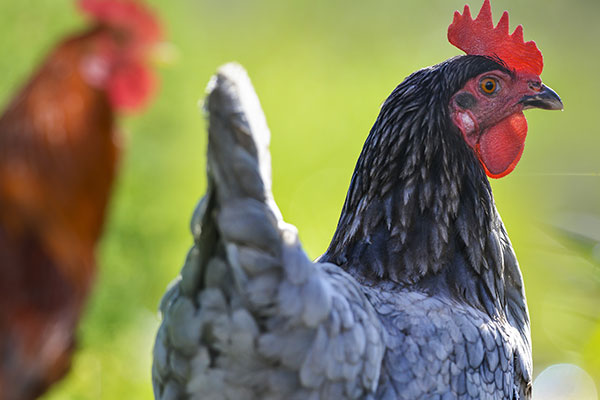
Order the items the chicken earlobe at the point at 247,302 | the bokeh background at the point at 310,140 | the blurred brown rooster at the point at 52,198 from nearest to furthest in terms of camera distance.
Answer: the blurred brown rooster at the point at 52,198
the chicken earlobe at the point at 247,302
the bokeh background at the point at 310,140

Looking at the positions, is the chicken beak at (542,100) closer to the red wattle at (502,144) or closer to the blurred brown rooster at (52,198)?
the red wattle at (502,144)

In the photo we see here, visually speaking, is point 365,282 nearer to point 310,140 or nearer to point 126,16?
point 126,16

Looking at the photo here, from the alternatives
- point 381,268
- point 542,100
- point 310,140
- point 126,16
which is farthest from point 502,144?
point 310,140

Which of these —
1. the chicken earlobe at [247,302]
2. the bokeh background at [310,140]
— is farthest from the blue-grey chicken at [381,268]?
the bokeh background at [310,140]

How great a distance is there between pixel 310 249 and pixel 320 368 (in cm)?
323

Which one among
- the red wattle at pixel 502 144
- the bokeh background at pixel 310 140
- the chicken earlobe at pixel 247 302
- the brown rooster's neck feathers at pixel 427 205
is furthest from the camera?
the bokeh background at pixel 310 140

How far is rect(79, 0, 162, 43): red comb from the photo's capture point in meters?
0.96

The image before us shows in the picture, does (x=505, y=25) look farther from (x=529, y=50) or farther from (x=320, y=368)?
(x=320, y=368)

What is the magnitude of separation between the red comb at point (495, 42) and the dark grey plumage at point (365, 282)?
4.4 inches

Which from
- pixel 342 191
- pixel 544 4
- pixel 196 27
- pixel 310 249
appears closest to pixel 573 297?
pixel 310 249

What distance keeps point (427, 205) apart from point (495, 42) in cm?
51

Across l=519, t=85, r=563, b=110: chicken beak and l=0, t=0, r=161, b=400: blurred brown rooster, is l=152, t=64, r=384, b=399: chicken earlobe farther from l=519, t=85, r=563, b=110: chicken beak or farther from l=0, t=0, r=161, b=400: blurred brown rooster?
l=519, t=85, r=563, b=110: chicken beak

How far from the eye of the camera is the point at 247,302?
1087mm

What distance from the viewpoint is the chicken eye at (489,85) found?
1600 mm
